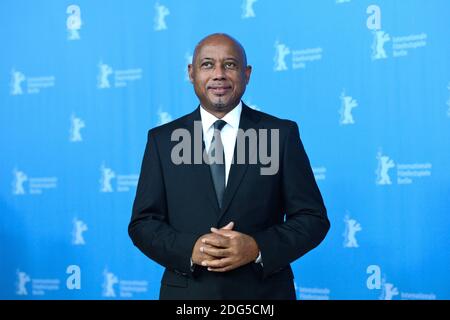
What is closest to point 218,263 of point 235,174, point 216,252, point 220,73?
point 216,252

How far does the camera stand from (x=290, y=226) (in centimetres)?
175

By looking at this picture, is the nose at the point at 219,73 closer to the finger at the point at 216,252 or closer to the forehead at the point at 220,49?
the forehead at the point at 220,49

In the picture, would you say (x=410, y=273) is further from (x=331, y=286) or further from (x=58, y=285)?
(x=58, y=285)

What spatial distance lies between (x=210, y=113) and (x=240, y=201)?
0.32 m

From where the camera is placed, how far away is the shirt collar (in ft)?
6.19

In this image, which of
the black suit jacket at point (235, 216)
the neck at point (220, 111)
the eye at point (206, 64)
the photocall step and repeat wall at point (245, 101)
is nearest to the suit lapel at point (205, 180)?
the black suit jacket at point (235, 216)

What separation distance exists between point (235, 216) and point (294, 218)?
0.17 m

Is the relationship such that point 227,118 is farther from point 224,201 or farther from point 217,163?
point 224,201

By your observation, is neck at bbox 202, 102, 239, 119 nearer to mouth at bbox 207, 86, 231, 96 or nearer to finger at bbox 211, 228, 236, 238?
mouth at bbox 207, 86, 231, 96

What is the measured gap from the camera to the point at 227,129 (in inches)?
74.1

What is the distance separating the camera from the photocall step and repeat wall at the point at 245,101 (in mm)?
3299

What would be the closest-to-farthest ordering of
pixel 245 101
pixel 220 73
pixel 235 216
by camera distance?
pixel 235 216
pixel 220 73
pixel 245 101

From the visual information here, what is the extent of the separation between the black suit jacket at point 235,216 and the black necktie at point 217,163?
0.02 meters

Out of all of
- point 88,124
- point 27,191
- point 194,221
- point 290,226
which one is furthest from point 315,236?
point 27,191
